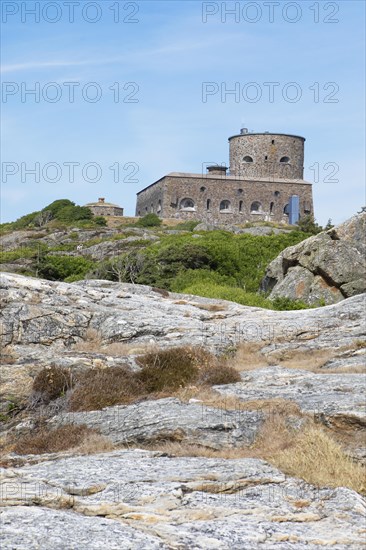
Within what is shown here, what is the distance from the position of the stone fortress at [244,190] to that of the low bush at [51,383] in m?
90.1

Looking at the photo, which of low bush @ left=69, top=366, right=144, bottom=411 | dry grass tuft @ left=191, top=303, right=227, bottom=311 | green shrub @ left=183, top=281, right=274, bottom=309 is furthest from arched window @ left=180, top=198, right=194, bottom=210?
low bush @ left=69, top=366, right=144, bottom=411

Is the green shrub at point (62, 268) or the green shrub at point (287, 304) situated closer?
the green shrub at point (287, 304)

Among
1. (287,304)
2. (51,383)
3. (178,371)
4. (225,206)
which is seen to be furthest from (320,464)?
(225,206)

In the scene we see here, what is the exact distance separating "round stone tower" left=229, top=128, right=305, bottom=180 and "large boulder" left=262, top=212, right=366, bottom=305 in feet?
259

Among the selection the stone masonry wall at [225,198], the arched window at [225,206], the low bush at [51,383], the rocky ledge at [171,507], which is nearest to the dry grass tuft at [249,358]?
the low bush at [51,383]

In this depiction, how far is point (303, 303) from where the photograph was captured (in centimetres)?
3388

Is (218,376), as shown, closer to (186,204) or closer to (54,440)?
(54,440)

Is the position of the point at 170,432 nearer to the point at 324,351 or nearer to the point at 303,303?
the point at 324,351

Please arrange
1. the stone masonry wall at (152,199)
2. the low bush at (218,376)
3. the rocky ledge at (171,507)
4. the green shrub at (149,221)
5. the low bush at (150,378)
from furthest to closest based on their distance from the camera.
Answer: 1. the stone masonry wall at (152,199)
2. the green shrub at (149,221)
3. the low bush at (218,376)
4. the low bush at (150,378)
5. the rocky ledge at (171,507)

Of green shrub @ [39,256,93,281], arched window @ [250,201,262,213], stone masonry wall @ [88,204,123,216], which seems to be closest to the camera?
green shrub @ [39,256,93,281]

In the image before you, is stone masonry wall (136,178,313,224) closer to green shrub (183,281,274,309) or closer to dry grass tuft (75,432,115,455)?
green shrub (183,281,274,309)

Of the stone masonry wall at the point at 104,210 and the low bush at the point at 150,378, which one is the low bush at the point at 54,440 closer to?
the low bush at the point at 150,378

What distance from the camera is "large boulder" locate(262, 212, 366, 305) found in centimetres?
3488

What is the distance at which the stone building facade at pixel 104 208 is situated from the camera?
11125 cm
